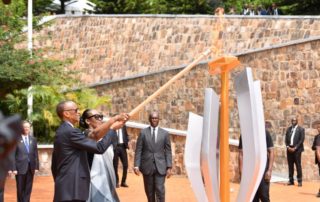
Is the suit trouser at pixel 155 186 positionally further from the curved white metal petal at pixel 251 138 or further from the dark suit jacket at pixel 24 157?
the curved white metal petal at pixel 251 138

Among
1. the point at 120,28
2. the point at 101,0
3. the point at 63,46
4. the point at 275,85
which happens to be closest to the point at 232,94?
the point at 275,85

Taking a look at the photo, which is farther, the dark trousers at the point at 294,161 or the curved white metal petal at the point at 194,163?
the dark trousers at the point at 294,161

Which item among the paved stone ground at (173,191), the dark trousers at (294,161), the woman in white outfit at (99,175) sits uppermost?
the woman in white outfit at (99,175)

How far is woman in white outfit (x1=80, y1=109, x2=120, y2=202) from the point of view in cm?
761

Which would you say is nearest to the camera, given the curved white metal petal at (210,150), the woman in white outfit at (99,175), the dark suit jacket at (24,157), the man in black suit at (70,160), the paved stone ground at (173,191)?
the man in black suit at (70,160)

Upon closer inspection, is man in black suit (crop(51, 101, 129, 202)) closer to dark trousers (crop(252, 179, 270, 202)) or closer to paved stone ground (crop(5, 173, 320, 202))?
dark trousers (crop(252, 179, 270, 202))

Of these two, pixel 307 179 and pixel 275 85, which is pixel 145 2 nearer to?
pixel 275 85

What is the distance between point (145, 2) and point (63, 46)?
14.0ft

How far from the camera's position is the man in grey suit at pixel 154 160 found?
40.4 feet

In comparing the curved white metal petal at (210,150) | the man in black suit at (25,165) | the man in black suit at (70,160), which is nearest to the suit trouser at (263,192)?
the curved white metal petal at (210,150)

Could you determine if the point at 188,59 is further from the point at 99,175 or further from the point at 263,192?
the point at 99,175

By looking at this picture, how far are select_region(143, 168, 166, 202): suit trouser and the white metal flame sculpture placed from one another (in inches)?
107

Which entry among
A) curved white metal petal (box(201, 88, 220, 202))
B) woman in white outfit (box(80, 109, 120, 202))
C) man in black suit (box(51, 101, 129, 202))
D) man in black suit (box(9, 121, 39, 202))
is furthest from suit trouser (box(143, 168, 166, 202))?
man in black suit (box(51, 101, 129, 202))

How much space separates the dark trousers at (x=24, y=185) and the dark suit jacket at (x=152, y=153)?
1.73 meters
